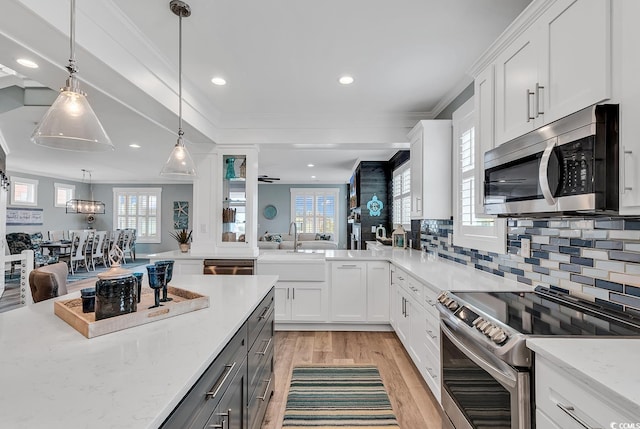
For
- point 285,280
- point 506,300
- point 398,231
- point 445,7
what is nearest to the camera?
point 506,300

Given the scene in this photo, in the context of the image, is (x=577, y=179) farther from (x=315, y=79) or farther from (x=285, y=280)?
(x=285, y=280)

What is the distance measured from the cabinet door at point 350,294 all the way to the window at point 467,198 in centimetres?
129

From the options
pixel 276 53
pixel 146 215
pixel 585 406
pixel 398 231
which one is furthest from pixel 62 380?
pixel 146 215

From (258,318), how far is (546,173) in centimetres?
162

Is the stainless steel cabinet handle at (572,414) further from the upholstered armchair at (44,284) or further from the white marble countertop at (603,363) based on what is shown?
the upholstered armchair at (44,284)

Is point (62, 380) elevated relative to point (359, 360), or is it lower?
elevated

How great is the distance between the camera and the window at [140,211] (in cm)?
1062

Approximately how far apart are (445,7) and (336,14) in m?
0.66

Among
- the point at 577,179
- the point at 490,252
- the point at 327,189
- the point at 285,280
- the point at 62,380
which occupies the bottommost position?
the point at 285,280

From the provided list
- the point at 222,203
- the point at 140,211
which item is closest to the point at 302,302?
the point at 222,203

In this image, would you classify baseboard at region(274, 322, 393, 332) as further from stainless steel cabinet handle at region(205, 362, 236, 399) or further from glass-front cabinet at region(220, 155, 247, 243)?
stainless steel cabinet handle at region(205, 362, 236, 399)

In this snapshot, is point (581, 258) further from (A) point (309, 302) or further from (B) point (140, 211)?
(B) point (140, 211)

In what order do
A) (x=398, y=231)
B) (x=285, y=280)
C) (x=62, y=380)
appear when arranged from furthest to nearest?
(x=398, y=231), (x=285, y=280), (x=62, y=380)

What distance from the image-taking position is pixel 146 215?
35.0ft
